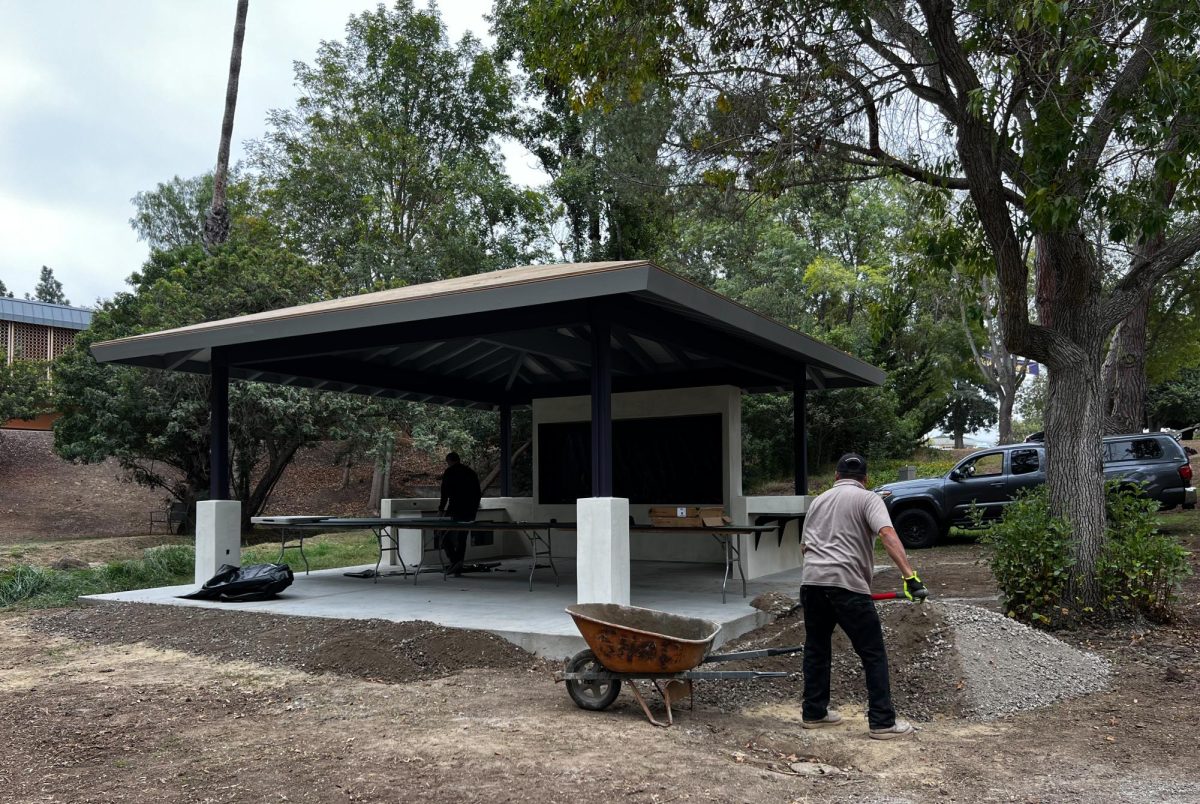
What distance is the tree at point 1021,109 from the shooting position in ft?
24.1

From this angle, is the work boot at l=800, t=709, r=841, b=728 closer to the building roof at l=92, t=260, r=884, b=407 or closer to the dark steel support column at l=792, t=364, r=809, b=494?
the building roof at l=92, t=260, r=884, b=407

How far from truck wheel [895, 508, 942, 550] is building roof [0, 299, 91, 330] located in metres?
33.6

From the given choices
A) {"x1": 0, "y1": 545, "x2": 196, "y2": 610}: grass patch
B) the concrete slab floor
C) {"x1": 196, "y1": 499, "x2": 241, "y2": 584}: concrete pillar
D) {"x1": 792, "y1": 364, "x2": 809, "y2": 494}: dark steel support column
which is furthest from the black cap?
{"x1": 0, "y1": 545, "x2": 196, "y2": 610}: grass patch

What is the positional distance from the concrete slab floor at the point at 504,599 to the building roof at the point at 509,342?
8.79ft

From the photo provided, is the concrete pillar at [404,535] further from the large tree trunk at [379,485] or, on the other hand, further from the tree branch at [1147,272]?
the large tree trunk at [379,485]

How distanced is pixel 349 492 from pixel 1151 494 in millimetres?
24373

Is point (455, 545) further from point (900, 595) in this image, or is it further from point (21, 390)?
point (21, 390)

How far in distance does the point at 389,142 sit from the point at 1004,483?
20.2 metres

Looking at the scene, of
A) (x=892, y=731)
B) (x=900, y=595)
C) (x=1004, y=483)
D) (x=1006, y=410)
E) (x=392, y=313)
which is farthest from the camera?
(x=1006, y=410)

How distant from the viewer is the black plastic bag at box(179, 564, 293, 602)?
31.4 ft

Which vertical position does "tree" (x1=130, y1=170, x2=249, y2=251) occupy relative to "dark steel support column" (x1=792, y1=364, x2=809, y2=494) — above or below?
above

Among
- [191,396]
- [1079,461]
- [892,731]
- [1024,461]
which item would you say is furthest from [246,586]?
[191,396]

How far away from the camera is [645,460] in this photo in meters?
14.0

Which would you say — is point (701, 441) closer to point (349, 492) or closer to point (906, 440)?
point (906, 440)
